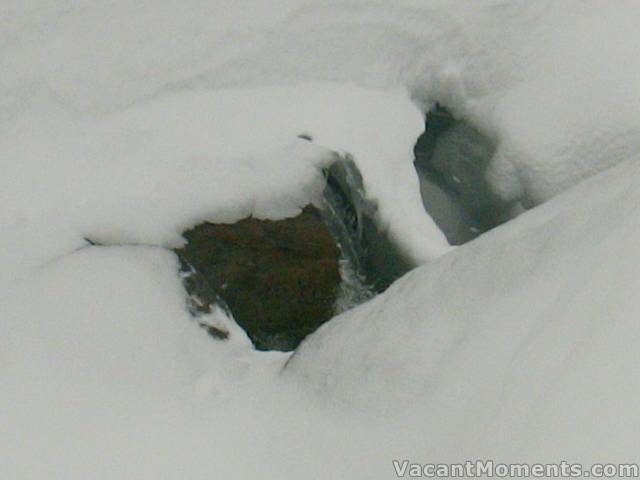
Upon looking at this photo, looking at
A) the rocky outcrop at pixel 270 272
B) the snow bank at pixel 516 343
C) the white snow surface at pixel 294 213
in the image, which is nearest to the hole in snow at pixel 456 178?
the white snow surface at pixel 294 213

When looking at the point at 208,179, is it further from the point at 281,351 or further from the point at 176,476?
the point at 176,476

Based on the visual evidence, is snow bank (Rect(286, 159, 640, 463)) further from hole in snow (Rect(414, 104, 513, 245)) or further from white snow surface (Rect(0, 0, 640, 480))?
hole in snow (Rect(414, 104, 513, 245))

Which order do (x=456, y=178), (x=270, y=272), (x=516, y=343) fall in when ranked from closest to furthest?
(x=516, y=343), (x=270, y=272), (x=456, y=178)

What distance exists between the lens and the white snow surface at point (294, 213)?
119cm

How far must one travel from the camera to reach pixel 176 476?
4.68 ft

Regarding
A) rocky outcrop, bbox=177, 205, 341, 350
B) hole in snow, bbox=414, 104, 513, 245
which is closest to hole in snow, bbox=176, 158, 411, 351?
rocky outcrop, bbox=177, 205, 341, 350

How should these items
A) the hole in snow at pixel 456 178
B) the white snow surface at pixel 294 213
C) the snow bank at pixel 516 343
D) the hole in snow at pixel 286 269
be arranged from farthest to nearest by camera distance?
1. the hole in snow at pixel 456 178
2. the hole in snow at pixel 286 269
3. the white snow surface at pixel 294 213
4. the snow bank at pixel 516 343

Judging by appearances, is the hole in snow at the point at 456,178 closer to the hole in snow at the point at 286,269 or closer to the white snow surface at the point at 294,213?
the white snow surface at the point at 294,213

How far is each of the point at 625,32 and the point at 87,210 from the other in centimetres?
130

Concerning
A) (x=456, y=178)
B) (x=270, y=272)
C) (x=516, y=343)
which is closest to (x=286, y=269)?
(x=270, y=272)

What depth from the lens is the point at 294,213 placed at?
1.91 meters

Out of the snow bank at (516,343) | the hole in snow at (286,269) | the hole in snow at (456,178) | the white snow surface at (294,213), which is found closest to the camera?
the snow bank at (516,343)

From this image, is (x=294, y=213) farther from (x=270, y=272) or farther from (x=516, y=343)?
(x=516, y=343)

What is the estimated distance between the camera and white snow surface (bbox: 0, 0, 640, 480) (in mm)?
1188
